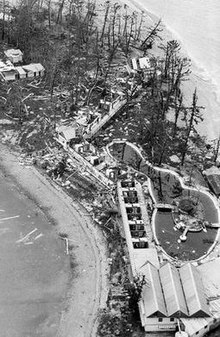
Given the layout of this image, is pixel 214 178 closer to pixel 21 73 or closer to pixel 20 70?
pixel 21 73

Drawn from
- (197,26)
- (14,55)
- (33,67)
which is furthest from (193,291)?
(197,26)

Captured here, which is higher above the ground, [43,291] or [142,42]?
[142,42]

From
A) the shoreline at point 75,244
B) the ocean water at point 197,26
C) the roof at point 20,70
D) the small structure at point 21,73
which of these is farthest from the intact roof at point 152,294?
the ocean water at point 197,26

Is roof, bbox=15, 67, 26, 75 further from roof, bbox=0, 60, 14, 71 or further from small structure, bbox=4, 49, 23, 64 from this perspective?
small structure, bbox=4, 49, 23, 64

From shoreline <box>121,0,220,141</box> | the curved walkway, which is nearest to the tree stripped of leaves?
shoreline <box>121,0,220,141</box>

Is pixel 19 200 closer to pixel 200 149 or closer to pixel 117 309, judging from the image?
pixel 117 309

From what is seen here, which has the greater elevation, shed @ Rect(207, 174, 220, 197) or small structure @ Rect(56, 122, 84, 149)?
shed @ Rect(207, 174, 220, 197)

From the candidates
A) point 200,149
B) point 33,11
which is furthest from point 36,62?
point 200,149
